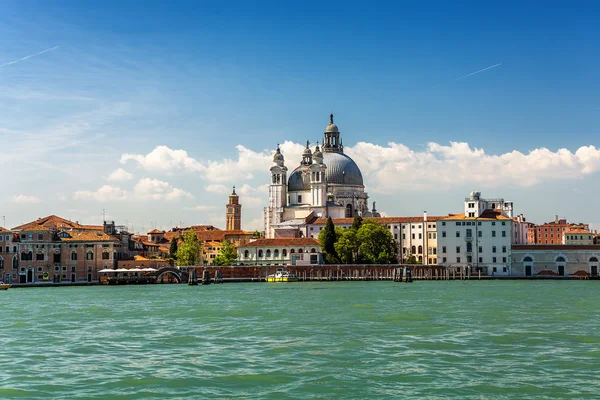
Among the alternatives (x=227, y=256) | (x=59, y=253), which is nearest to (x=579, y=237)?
(x=227, y=256)

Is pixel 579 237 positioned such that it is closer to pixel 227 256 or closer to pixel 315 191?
pixel 315 191

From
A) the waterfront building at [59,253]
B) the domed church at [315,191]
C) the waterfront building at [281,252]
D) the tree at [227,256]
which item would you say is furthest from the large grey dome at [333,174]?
the waterfront building at [59,253]

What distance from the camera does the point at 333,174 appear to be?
89625mm

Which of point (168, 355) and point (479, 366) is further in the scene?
point (168, 355)

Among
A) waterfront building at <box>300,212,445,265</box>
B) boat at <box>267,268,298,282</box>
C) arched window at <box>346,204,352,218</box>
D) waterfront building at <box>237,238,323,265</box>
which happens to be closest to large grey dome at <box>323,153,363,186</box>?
arched window at <box>346,204,352,218</box>

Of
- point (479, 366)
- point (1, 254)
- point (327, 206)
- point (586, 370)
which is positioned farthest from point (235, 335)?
point (327, 206)

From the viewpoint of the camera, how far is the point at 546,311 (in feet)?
98.7

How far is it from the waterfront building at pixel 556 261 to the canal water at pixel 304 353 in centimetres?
4179

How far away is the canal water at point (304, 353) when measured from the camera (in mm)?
14578

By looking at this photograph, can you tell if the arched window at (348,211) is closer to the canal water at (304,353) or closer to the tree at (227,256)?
the tree at (227,256)

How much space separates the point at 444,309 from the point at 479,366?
48.4 ft

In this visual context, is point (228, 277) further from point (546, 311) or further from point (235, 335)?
point (235, 335)

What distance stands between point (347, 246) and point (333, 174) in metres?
19.8

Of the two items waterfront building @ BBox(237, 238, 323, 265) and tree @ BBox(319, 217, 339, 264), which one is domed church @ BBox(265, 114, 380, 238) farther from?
tree @ BBox(319, 217, 339, 264)
